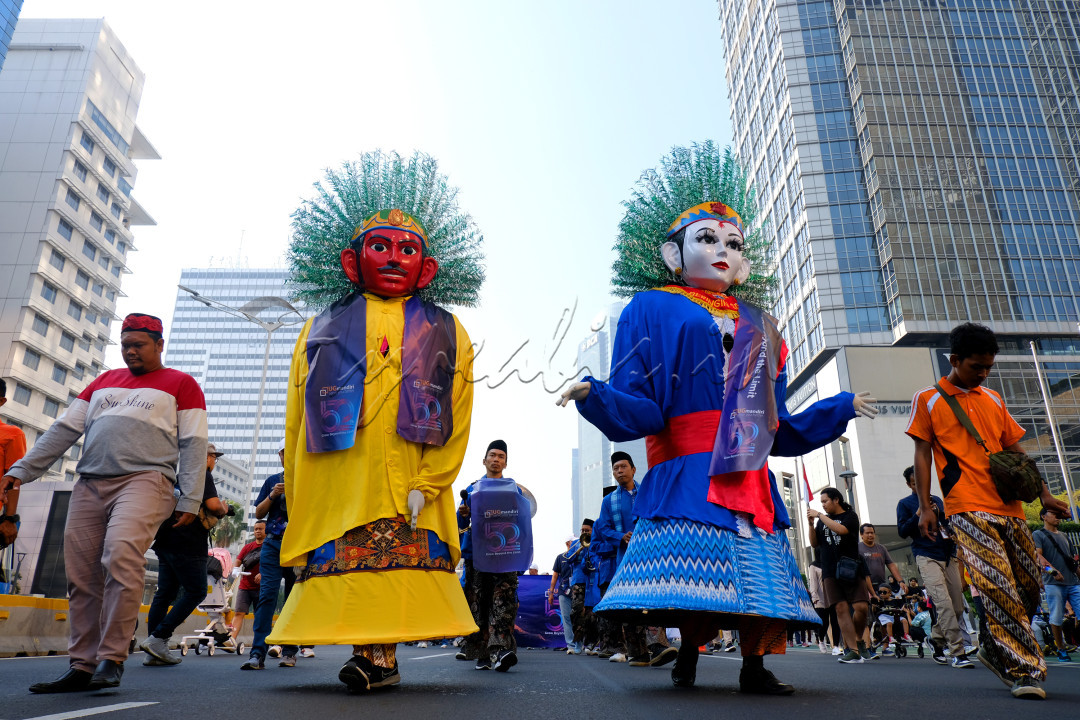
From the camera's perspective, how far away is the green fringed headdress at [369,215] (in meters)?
5.13

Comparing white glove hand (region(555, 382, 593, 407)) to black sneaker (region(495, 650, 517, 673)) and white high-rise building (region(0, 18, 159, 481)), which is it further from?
white high-rise building (region(0, 18, 159, 481))

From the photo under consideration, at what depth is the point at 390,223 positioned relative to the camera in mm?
4762

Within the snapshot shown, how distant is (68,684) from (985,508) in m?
4.47

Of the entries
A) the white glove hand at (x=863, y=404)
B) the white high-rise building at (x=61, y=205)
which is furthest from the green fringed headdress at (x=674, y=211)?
the white high-rise building at (x=61, y=205)

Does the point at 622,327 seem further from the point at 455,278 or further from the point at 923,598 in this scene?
the point at 923,598

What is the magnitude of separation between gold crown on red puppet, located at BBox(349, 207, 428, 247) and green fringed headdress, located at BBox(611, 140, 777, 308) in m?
1.55

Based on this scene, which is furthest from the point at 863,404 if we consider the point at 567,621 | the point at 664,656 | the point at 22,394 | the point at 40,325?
the point at 40,325

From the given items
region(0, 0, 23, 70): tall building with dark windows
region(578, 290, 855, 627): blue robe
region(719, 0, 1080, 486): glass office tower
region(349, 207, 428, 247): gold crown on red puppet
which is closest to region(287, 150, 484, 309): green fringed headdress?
region(349, 207, 428, 247): gold crown on red puppet

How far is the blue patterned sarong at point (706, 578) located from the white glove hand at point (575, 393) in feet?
2.50

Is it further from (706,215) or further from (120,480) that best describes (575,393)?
(120,480)

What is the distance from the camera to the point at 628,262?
18.3ft

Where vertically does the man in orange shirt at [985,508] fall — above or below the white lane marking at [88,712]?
above

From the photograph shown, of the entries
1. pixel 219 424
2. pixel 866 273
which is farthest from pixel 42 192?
pixel 219 424

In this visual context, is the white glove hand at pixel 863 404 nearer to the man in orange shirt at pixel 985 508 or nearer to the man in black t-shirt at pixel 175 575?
the man in orange shirt at pixel 985 508
